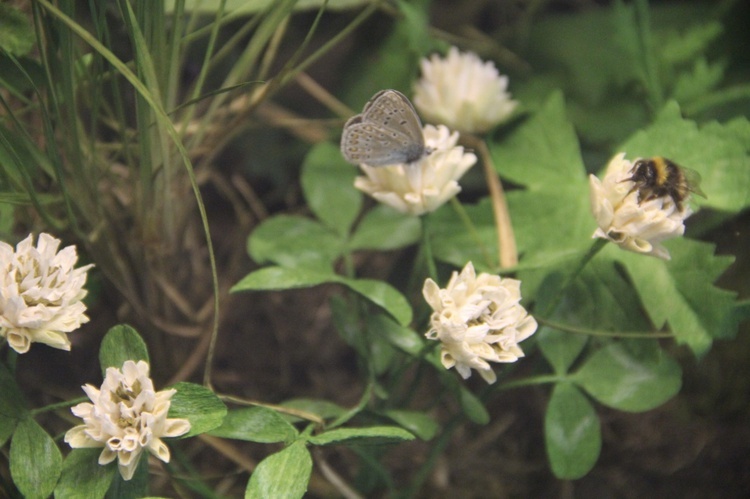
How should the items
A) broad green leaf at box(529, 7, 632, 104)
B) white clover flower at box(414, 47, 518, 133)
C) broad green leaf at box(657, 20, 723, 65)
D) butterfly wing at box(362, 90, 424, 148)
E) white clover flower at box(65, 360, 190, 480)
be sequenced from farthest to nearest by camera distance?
1. broad green leaf at box(529, 7, 632, 104)
2. broad green leaf at box(657, 20, 723, 65)
3. white clover flower at box(414, 47, 518, 133)
4. butterfly wing at box(362, 90, 424, 148)
5. white clover flower at box(65, 360, 190, 480)

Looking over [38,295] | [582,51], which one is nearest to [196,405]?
[38,295]

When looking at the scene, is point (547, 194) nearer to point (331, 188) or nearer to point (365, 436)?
point (331, 188)

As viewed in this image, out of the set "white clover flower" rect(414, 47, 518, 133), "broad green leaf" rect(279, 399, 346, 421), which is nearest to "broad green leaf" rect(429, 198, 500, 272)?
"white clover flower" rect(414, 47, 518, 133)

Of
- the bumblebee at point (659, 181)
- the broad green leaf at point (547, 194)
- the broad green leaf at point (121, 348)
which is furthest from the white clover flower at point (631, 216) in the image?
the broad green leaf at point (121, 348)

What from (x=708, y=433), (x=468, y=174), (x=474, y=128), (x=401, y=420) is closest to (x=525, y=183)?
(x=474, y=128)

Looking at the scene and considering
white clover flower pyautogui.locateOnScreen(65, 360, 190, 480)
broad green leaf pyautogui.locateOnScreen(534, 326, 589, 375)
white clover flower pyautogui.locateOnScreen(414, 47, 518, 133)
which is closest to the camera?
white clover flower pyautogui.locateOnScreen(65, 360, 190, 480)

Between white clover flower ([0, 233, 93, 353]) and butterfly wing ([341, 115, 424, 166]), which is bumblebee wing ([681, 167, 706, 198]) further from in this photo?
white clover flower ([0, 233, 93, 353])

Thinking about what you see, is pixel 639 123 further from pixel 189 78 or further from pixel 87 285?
pixel 87 285
